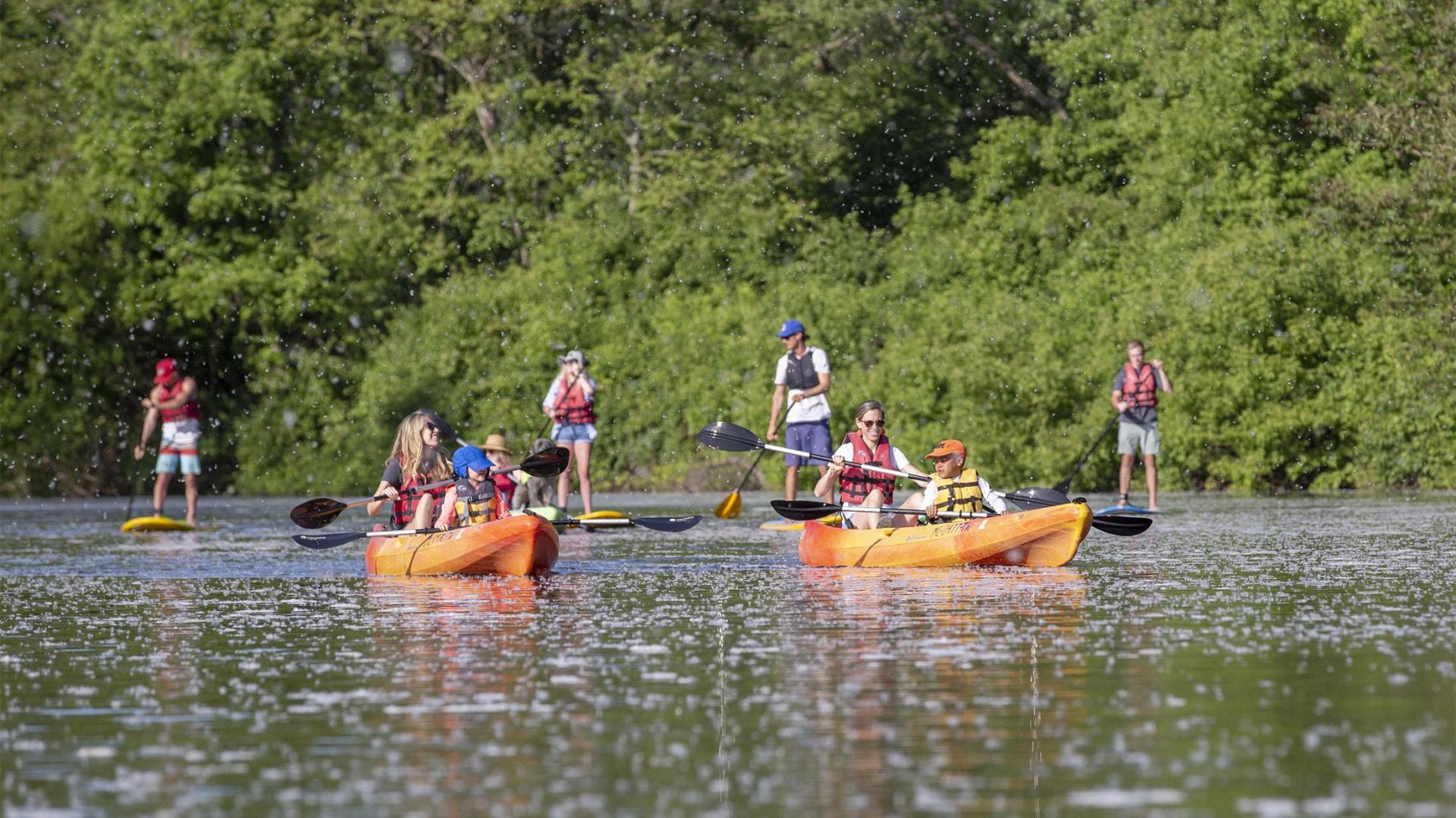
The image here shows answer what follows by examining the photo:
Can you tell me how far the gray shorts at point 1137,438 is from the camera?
2630 centimetres

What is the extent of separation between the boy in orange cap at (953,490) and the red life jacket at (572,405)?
7.25 m

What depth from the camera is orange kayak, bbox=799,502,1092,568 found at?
16047 millimetres

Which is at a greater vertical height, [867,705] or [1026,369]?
[1026,369]

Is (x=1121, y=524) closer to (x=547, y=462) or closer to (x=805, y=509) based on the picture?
(x=805, y=509)

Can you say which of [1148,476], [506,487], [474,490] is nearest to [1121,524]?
[474,490]

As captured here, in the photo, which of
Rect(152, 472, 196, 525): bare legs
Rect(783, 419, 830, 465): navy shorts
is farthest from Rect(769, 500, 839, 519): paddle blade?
Rect(152, 472, 196, 525): bare legs

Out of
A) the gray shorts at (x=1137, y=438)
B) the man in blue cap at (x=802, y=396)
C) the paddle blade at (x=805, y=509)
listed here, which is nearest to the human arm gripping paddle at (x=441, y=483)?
the paddle blade at (x=805, y=509)

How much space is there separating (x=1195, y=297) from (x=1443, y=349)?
339 centimetres

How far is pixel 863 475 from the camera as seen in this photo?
59.8 ft

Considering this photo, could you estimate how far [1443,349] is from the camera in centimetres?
3094

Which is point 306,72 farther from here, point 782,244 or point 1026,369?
point 1026,369

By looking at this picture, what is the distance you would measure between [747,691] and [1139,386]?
1770cm

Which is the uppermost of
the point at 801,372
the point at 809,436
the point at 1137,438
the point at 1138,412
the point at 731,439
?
the point at 801,372

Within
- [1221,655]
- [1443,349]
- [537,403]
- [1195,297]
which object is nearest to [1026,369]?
[1195,297]
